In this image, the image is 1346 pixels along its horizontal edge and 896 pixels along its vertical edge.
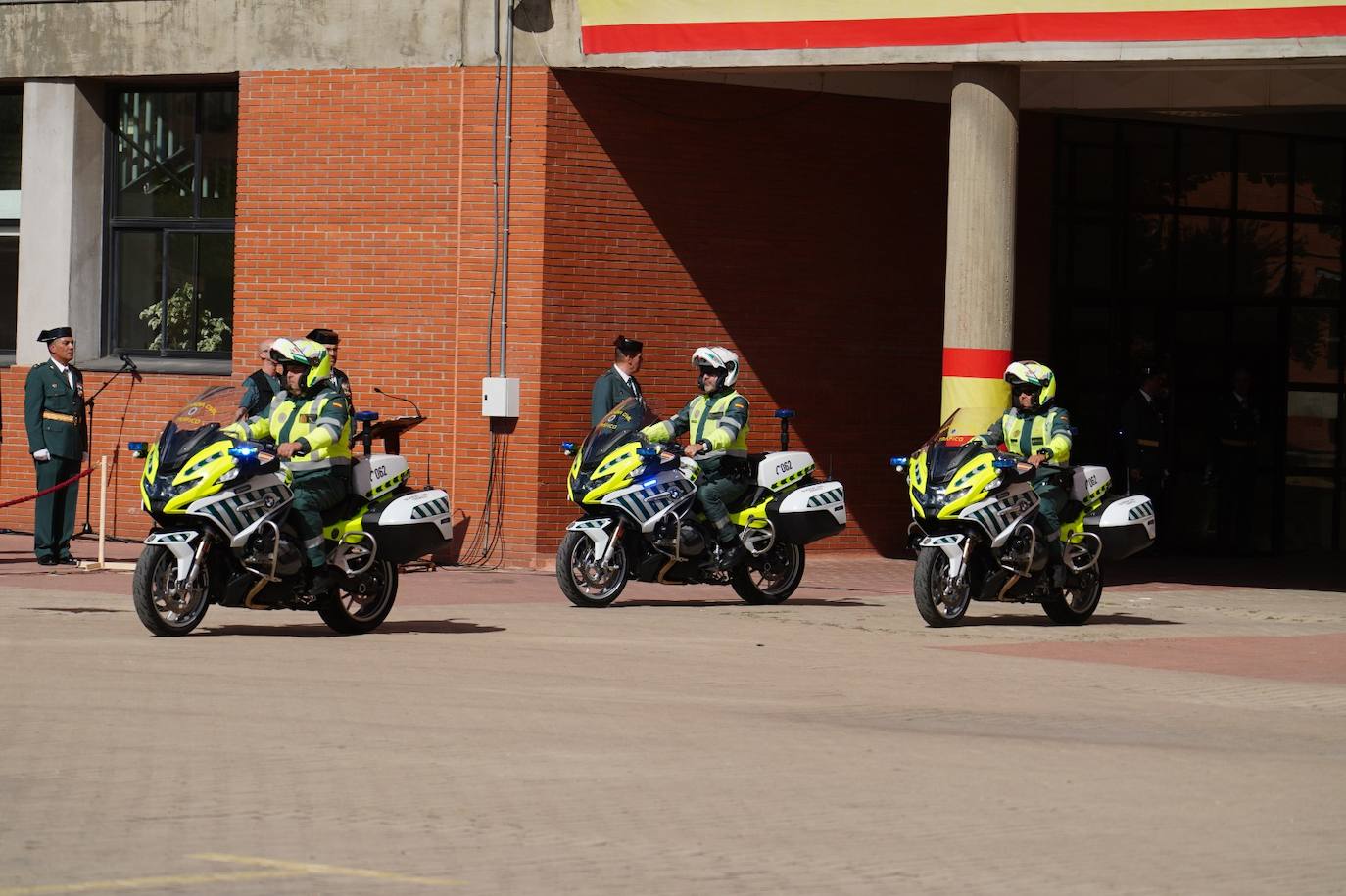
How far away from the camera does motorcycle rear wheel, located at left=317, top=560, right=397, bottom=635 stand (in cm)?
1323

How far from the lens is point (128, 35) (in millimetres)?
20578

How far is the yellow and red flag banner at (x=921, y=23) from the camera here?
16609 millimetres

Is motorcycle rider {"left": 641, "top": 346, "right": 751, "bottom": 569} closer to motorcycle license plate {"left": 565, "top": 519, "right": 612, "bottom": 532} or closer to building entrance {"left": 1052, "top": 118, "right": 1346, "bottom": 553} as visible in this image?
motorcycle license plate {"left": 565, "top": 519, "right": 612, "bottom": 532}

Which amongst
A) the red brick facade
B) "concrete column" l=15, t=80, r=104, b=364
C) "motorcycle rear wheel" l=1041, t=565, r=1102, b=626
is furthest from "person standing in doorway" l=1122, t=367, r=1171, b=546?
"concrete column" l=15, t=80, r=104, b=364

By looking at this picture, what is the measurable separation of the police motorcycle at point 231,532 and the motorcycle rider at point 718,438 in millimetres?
2926

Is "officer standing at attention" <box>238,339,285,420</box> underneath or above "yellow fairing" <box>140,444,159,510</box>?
above

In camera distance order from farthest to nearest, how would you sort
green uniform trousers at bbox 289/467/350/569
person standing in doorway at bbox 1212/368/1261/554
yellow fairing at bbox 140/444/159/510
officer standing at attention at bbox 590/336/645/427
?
1. person standing in doorway at bbox 1212/368/1261/554
2. officer standing at attention at bbox 590/336/645/427
3. green uniform trousers at bbox 289/467/350/569
4. yellow fairing at bbox 140/444/159/510

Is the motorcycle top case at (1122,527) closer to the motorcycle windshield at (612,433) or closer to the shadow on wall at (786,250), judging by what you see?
the motorcycle windshield at (612,433)

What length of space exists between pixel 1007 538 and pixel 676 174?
6348mm

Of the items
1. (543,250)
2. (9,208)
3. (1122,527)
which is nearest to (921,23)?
(543,250)

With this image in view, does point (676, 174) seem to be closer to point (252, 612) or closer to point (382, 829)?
point (252, 612)

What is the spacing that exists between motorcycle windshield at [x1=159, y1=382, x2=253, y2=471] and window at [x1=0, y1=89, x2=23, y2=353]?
31.5 feet

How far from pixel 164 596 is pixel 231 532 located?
560mm

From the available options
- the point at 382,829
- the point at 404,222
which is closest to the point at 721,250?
the point at 404,222
